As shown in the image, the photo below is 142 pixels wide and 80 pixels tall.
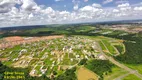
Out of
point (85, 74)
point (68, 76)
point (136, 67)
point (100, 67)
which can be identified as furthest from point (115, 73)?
point (68, 76)

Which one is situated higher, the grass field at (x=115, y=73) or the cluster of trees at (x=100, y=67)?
the cluster of trees at (x=100, y=67)

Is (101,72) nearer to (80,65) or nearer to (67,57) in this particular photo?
(80,65)

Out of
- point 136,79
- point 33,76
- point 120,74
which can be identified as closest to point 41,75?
point 33,76

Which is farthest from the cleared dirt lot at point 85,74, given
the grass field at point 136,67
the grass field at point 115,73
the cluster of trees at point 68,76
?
the grass field at point 136,67

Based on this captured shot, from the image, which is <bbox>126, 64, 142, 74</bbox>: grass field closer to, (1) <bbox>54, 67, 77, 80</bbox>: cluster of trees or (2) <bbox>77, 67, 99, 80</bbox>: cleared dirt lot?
(2) <bbox>77, 67, 99, 80</bbox>: cleared dirt lot

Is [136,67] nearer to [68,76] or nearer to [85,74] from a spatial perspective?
[85,74]

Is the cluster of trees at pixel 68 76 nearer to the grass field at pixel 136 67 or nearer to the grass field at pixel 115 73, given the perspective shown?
the grass field at pixel 115 73

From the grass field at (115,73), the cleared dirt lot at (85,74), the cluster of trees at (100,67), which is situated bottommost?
the grass field at (115,73)

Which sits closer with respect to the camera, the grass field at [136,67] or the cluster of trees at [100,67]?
the cluster of trees at [100,67]

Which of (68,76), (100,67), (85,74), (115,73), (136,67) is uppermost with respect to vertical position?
(68,76)
